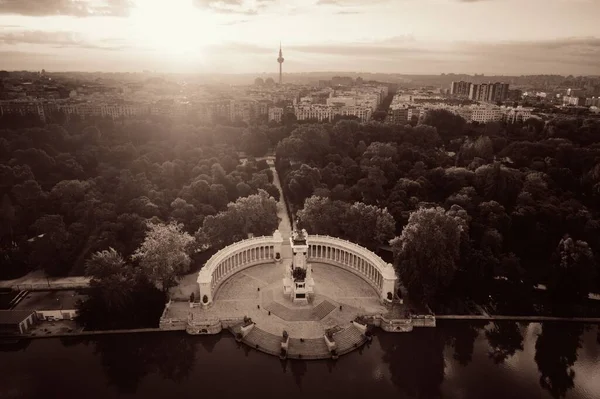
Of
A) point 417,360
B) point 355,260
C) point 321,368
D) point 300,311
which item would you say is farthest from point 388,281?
point 321,368

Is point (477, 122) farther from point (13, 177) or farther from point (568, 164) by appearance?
point (13, 177)

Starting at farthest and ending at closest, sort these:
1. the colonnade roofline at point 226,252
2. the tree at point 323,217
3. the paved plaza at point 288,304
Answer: the tree at point 323,217 → the colonnade roofline at point 226,252 → the paved plaza at point 288,304

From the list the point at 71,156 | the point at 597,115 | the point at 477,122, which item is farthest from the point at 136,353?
the point at 597,115

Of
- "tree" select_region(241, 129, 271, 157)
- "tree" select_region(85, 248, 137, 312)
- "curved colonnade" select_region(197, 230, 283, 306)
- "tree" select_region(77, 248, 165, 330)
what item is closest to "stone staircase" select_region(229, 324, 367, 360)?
"curved colonnade" select_region(197, 230, 283, 306)

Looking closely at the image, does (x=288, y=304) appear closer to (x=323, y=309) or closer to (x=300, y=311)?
(x=300, y=311)

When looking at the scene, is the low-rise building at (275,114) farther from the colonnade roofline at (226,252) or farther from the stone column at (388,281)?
the stone column at (388,281)

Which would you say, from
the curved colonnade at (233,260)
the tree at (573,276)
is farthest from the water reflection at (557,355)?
the curved colonnade at (233,260)
